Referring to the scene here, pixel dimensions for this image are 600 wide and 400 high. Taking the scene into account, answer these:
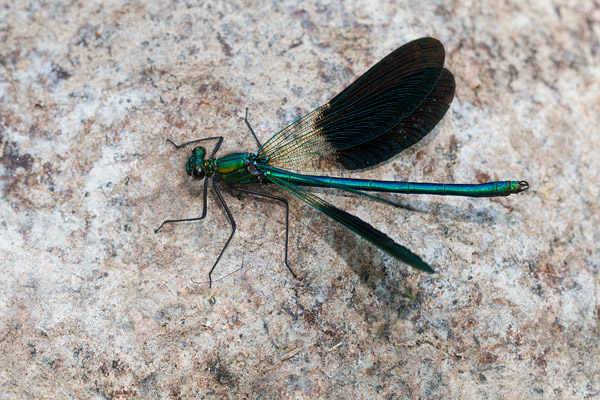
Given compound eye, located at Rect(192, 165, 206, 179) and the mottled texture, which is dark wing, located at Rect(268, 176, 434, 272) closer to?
the mottled texture

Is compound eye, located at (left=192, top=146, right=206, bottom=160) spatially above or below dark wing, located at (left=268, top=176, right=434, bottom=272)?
above

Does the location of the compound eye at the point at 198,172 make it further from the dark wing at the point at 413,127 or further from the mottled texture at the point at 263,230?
the dark wing at the point at 413,127

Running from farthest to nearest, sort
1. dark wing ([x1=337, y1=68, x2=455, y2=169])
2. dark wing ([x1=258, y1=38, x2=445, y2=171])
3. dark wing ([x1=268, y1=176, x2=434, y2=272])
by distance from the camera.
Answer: dark wing ([x1=337, y1=68, x2=455, y2=169])
dark wing ([x1=258, y1=38, x2=445, y2=171])
dark wing ([x1=268, y1=176, x2=434, y2=272])

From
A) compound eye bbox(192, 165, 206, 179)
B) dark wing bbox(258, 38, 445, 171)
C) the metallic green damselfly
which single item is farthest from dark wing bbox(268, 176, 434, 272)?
compound eye bbox(192, 165, 206, 179)

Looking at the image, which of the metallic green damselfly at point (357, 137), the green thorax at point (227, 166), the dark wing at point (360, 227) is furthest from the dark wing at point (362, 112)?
the dark wing at point (360, 227)

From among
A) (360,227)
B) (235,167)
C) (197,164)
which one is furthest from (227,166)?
(360,227)

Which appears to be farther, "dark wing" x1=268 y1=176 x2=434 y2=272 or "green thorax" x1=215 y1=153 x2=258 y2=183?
"green thorax" x1=215 y1=153 x2=258 y2=183

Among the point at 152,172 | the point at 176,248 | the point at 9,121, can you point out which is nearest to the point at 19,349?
the point at 176,248

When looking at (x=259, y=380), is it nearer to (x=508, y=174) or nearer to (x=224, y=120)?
(x=224, y=120)

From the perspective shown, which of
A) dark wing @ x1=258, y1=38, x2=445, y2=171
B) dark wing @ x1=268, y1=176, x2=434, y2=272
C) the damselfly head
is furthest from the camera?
the damselfly head
